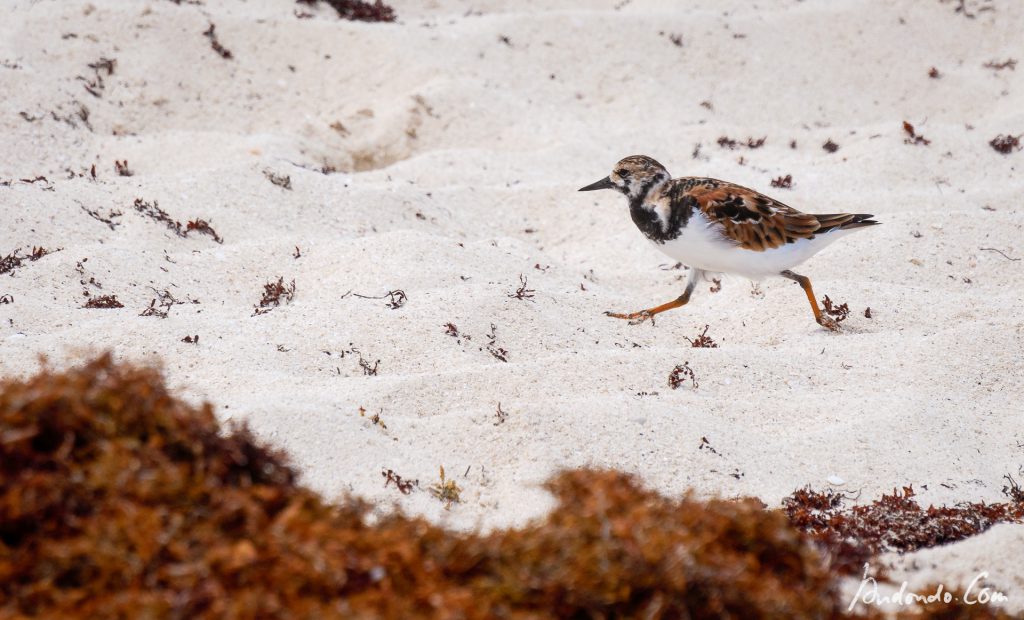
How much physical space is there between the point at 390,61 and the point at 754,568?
7989 millimetres

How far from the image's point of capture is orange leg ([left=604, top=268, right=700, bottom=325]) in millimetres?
5551

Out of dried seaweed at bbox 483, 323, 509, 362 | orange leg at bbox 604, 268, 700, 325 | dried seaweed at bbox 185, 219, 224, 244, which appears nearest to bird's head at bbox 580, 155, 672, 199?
orange leg at bbox 604, 268, 700, 325

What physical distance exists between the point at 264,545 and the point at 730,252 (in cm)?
402

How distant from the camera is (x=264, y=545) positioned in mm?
1895

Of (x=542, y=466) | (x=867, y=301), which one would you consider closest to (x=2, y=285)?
(x=542, y=466)

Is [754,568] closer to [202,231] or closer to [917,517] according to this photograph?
[917,517]

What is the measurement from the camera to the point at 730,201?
5.44 meters

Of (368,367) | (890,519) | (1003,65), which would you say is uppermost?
(1003,65)

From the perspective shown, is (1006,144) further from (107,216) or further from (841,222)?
(107,216)

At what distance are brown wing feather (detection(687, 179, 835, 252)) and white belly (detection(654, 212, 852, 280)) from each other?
0.04m

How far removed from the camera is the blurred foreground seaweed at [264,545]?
5.94 feet

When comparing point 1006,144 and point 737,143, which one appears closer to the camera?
point 1006,144

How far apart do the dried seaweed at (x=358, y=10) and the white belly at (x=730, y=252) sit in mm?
5696

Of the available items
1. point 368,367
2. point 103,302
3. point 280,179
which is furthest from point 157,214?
point 368,367
